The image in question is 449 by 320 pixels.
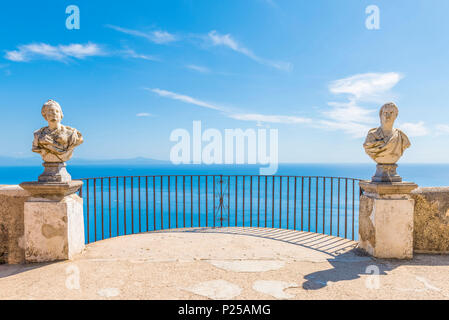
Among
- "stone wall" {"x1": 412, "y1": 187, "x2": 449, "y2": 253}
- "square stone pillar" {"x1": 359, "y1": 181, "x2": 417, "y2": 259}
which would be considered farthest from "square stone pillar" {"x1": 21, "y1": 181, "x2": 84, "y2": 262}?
"stone wall" {"x1": 412, "y1": 187, "x2": 449, "y2": 253}

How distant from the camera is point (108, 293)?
2660 millimetres

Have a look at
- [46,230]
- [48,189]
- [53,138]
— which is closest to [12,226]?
[46,230]

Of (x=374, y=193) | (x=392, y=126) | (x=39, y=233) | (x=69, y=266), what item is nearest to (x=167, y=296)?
(x=69, y=266)

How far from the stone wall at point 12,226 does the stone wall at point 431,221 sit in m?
5.97

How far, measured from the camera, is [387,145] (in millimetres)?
3768

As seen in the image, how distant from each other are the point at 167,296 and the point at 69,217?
78.8 inches

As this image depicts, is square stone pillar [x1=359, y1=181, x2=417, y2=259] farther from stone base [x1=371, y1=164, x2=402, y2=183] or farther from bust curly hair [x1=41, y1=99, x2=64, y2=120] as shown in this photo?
bust curly hair [x1=41, y1=99, x2=64, y2=120]

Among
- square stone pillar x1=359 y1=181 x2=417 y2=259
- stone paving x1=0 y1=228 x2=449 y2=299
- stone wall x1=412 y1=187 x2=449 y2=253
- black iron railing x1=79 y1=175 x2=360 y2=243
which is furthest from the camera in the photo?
black iron railing x1=79 y1=175 x2=360 y2=243

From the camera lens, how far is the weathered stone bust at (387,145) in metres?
3.79

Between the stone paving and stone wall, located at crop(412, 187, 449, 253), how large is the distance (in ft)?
0.62

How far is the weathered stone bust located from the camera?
12.4 feet

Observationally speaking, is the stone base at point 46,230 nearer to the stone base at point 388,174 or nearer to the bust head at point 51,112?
the bust head at point 51,112

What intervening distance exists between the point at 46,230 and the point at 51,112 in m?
1.70
